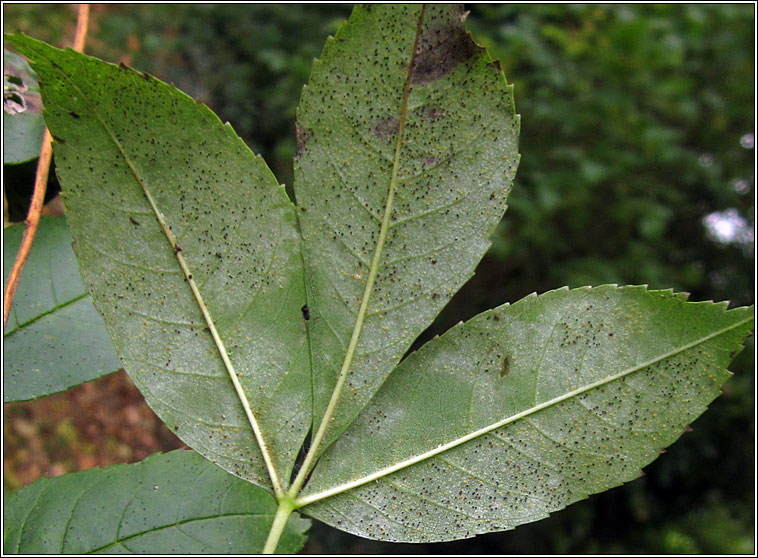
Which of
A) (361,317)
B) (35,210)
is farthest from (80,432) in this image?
(361,317)

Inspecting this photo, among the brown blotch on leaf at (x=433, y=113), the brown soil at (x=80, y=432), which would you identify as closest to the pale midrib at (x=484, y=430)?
the brown blotch on leaf at (x=433, y=113)

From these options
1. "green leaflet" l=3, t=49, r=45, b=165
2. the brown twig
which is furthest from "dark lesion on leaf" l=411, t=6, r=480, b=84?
"green leaflet" l=3, t=49, r=45, b=165

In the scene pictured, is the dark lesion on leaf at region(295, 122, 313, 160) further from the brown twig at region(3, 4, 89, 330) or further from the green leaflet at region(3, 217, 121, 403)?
the green leaflet at region(3, 217, 121, 403)

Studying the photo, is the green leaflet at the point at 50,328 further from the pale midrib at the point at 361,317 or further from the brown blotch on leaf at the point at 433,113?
the brown blotch on leaf at the point at 433,113

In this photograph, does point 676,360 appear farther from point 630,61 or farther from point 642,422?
point 630,61

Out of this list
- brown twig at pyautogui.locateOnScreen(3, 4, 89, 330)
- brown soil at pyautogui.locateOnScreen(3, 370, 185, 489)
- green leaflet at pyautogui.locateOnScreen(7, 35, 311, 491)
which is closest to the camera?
green leaflet at pyautogui.locateOnScreen(7, 35, 311, 491)
